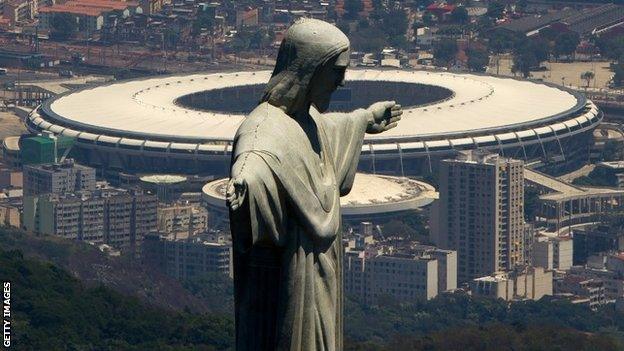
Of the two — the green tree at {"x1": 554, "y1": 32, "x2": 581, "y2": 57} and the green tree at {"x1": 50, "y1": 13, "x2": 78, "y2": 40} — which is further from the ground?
the green tree at {"x1": 554, "y1": 32, "x2": 581, "y2": 57}

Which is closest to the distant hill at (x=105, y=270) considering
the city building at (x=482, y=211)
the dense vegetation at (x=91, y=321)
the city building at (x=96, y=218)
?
the city building at (x=96, y=218)

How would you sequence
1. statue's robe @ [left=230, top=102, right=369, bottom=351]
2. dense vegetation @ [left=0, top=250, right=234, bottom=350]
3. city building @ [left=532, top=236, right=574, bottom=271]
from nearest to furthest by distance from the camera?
statue's robe @ [left=230, top=102, right=369, bottom=351] → dense vegetation @ [left=0, top=250, right=234, bottom=350] → city building @ [left=532, top=236, right=574, bottom=271]

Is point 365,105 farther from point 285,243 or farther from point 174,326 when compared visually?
point 285,243

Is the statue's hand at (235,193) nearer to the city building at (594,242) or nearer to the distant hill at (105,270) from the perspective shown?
the distant hill at (105,270)

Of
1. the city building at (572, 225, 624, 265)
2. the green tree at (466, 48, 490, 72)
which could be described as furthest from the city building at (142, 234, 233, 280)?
the green tree at (466, 48, 490, 72)

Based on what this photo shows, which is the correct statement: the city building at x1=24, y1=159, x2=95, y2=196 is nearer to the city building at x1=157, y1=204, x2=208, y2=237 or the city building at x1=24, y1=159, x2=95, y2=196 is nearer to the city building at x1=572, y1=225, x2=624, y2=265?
the city building at x1=157, y1=204, x2=208, y2=237

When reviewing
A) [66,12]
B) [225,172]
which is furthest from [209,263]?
[66,12]

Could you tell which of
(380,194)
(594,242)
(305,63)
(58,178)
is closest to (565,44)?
(58,178)
